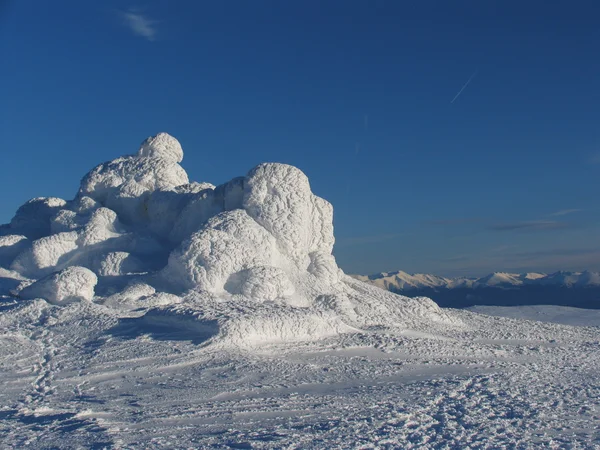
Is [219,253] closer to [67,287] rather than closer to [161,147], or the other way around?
[67,287]

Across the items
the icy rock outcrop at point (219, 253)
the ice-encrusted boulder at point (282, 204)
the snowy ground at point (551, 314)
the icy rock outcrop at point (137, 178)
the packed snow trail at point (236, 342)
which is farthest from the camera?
A: the icy rock outcrop at point (137, 178)

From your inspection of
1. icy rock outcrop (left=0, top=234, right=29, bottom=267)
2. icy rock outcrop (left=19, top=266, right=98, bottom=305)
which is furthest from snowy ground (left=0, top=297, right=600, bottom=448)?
icy rock outcrop (left=0, top=234, right=29, bottom=267)

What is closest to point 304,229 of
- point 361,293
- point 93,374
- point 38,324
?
point 361,293

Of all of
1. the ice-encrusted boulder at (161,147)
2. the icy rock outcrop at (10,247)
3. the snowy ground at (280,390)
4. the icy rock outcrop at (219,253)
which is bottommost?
the snowy ground at (280,390)

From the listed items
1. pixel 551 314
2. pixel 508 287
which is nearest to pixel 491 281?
pixel 508 287

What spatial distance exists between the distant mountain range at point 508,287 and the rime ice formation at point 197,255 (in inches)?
886

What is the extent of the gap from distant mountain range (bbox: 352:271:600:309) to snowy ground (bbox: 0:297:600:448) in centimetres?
2633

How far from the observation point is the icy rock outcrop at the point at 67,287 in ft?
48.2

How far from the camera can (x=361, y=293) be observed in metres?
17.8

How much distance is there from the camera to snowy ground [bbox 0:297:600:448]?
6535mm

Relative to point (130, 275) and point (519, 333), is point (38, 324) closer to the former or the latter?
point (130, 275)

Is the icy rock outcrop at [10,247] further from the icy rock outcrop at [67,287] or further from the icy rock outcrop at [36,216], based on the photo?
the icy rock outcrop at [67,287]

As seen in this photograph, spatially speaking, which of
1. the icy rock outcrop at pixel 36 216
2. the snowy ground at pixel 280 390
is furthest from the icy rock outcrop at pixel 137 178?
the snowy ground at pixel 280 390

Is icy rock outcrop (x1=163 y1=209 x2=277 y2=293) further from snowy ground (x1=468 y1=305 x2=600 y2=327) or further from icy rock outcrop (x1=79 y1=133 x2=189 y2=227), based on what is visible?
snowy ground (x1=468 y1=305 x2=600 y2=327)
